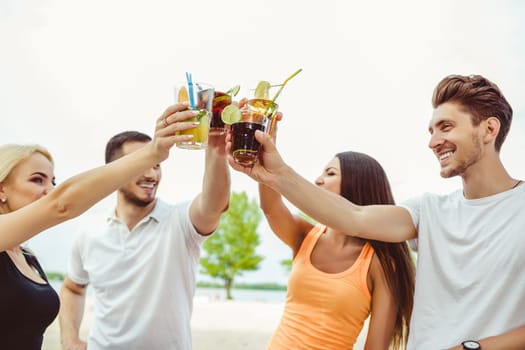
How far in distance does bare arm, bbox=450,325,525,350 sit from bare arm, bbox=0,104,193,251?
49.1 inches

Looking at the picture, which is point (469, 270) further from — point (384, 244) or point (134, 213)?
point (134, 213)

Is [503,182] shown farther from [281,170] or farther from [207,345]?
[207,345]

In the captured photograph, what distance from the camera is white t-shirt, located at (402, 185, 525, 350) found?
1666 millimetres

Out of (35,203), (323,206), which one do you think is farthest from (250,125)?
(35,203)

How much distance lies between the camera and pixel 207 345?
24.6ft

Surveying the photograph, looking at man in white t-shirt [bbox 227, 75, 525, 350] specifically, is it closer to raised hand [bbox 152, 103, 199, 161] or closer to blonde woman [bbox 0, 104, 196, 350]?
raised hand [bbox 152, 103, 199, 161]

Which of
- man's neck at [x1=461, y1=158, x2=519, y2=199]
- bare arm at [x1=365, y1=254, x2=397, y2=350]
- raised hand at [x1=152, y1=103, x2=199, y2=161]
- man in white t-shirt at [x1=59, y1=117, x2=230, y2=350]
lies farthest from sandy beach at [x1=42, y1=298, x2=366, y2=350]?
raised hand at [x1=152, y1=103, x2=199, y2=161]

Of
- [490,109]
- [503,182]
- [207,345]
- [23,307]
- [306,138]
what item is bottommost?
[207,345]

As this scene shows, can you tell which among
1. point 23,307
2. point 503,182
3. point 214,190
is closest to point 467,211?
point 503,182

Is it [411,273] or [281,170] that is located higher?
[281,170]

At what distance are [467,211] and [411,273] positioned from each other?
0.49m

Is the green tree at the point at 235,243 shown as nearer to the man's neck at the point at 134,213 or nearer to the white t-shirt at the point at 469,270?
the man's neck at the point at 134,213

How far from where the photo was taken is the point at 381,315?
2086 millimetres

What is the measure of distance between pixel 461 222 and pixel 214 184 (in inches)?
43.0
